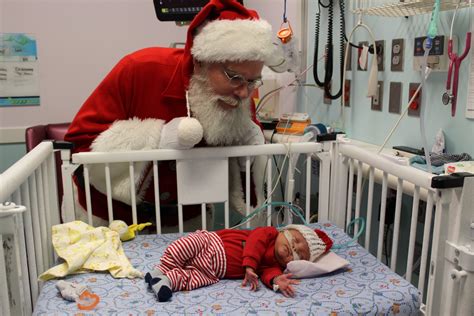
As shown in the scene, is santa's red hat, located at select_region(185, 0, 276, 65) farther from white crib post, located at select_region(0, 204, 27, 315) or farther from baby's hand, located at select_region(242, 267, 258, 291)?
white crib post, located at select_region(0, 204, 27, 315)

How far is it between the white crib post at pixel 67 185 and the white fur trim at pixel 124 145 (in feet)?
0.26

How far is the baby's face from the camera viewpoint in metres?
1.29

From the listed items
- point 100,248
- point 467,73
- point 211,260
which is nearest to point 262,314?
point 211,260

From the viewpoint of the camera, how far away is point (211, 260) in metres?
1.28

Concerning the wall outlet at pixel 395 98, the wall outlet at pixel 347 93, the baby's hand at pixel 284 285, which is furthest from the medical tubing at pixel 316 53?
the baby's hand at pixel 284 285

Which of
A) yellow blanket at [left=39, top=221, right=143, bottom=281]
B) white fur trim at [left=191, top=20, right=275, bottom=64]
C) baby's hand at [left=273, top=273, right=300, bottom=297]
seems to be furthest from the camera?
white fur trim at [left=191, top=20, right=275, bottom=64]

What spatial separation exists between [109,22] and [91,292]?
1.75 metres

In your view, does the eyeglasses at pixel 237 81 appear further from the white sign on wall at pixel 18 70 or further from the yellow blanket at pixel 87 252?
the white sign on wall at pixel 18 70

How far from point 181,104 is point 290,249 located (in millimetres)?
643

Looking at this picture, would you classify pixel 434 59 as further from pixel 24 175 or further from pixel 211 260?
pixel 24 175

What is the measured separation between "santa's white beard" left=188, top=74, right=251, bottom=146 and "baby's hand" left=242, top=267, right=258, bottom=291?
19.2 inches

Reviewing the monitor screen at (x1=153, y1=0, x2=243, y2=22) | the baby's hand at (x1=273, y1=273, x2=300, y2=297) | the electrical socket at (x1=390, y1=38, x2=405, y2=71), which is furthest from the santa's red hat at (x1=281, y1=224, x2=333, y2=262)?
the monitor screen at (x1=153, y1=0, x2=243, y2=22)

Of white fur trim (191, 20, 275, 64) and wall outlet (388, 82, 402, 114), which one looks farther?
wall outlet (388, 82, 402, 114)

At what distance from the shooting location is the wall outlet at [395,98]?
5.48 ft
